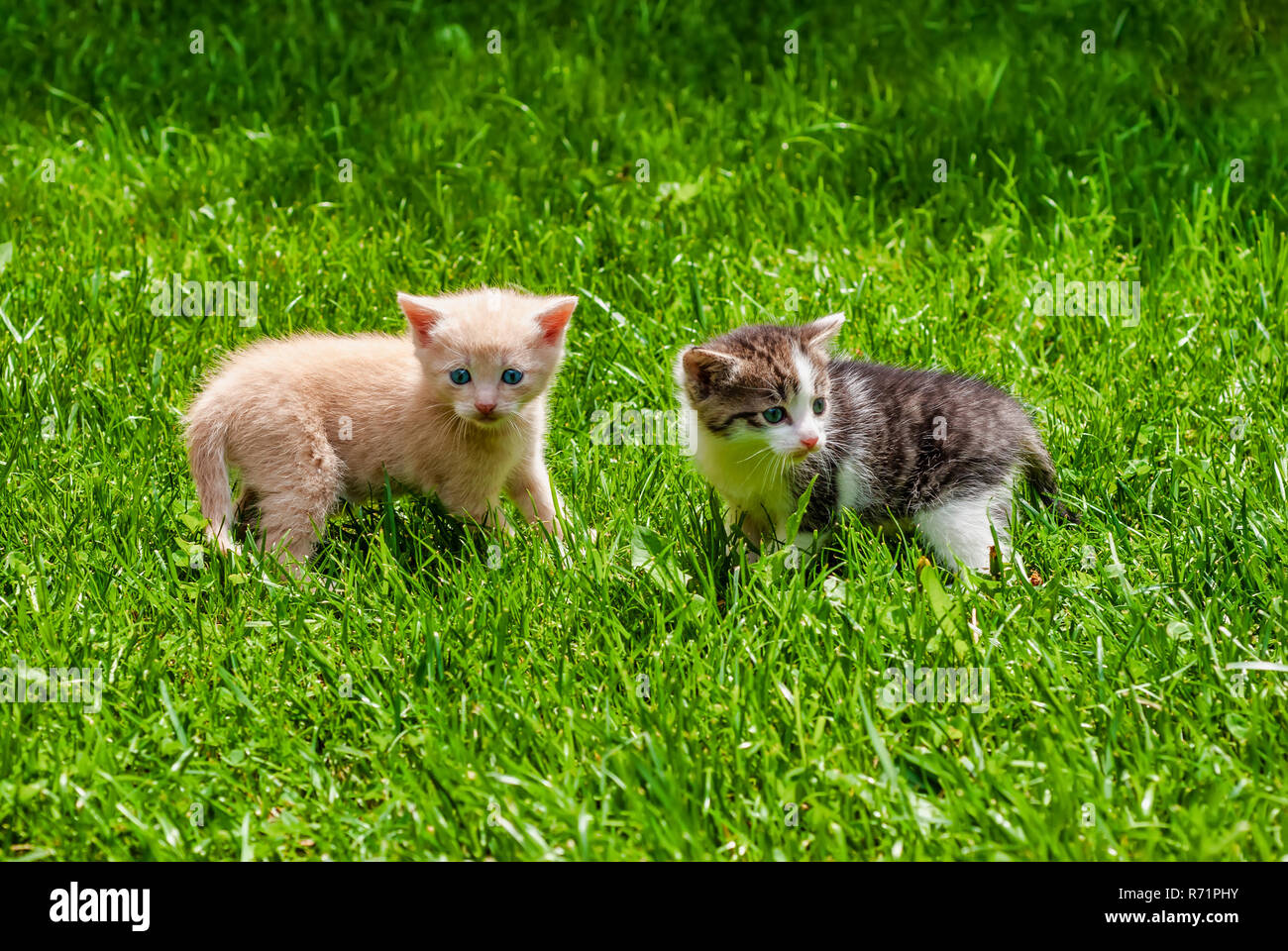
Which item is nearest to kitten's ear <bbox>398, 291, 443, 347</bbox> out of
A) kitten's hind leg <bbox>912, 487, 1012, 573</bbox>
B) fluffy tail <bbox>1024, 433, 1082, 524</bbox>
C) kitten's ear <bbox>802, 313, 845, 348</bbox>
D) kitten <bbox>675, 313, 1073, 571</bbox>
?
kitten <bbox>675, 313, 1073, 571</bbox>

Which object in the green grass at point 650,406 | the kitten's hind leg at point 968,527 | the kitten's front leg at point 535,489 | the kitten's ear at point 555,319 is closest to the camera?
the green grass at point 650,406

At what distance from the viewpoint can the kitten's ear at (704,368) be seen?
12.4 feet

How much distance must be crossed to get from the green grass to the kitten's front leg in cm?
18

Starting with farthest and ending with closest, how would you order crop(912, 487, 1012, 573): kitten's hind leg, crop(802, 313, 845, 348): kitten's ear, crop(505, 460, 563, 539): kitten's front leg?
crop(505, 460, 563, 539): kitten's front leg, crop(802, 313, 845, 348): kitten's ear, crop(912, 487, 1012, 573): kitten's hind leg

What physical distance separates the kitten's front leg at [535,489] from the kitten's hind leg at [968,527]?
48.3 inches

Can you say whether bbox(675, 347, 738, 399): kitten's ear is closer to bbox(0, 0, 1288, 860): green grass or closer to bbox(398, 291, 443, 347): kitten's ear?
bbox(0, 0, 1288, 860): green grass

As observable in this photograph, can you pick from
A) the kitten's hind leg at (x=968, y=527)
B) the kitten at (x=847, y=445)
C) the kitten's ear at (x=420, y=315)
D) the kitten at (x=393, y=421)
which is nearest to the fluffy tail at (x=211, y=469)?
the kitten at (x=393, y=421)

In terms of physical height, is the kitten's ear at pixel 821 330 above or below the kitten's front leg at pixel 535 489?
above

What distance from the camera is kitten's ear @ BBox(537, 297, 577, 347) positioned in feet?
13.3

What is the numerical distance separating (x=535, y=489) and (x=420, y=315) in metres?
0.71

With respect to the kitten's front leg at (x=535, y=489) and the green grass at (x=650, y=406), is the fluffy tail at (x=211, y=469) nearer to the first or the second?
the green grass at (x=650, y=406)

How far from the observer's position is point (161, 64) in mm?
7344

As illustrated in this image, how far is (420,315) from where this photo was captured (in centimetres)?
400

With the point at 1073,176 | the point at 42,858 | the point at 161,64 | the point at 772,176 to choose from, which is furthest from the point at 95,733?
the point at 161,64
